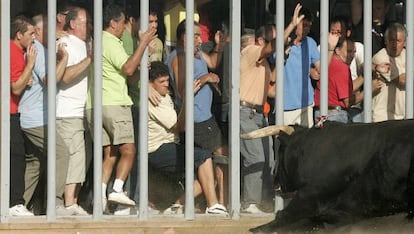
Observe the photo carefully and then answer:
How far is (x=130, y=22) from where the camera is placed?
397 inches

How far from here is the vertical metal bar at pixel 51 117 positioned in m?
9.70

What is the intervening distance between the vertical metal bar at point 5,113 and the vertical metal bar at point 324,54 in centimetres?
266

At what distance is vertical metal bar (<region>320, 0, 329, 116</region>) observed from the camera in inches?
410

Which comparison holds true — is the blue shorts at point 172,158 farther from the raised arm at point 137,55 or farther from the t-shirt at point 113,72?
the raised arm at point 137,55

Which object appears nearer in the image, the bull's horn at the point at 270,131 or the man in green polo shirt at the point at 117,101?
the man in green polo shirt at the point at 117,101

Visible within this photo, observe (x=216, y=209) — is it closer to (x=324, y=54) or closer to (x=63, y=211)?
(x=63, y=211)

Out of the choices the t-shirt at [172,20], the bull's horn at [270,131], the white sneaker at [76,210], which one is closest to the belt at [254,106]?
the bull's horn at [270,131]

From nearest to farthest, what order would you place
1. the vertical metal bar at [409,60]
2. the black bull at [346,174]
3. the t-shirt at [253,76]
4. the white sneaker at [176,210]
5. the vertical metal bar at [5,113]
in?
the black bull at [346,174]
the vertical metal bar at [5,113]
the white sneaker at [176,210]
the t-shirt at [253,76]
the vertical metal bar at [409,60]

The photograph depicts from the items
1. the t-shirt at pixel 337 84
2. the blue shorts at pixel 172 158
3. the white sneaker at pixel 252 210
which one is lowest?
the white sneaker at pixel 252 210

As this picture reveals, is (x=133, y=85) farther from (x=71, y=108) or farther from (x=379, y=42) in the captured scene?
(x=379, y=42)

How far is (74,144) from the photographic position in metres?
9.93

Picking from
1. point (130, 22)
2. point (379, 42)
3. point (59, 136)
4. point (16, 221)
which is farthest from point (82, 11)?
point (379, 42)

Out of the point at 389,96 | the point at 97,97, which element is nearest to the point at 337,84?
the point at 389,96

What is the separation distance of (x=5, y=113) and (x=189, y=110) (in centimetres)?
151
